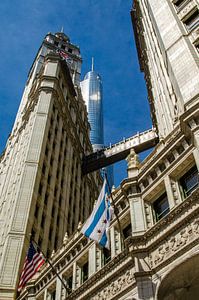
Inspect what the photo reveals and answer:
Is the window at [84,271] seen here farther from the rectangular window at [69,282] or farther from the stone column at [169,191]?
the stone column at [169,191]

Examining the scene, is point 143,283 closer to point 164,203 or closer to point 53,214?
point 164,203

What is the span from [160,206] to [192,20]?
1917 centimetres

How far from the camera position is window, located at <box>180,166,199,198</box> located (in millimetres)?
22281

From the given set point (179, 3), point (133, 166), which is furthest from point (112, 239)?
point (179, 3)

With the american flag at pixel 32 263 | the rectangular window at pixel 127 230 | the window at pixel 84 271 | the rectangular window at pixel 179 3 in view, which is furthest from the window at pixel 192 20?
the american flag at pixel 32 263

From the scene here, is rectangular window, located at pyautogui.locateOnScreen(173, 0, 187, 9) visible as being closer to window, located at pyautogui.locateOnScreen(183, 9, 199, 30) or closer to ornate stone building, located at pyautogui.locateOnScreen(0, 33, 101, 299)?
window, located at pyautogui.locateOnScreen(183, 9, 199, 30)

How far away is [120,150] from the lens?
75750 millimetres

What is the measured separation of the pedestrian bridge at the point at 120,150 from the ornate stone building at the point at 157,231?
39.5 meters

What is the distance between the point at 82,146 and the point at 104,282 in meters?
60.9

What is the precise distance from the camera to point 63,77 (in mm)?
81125

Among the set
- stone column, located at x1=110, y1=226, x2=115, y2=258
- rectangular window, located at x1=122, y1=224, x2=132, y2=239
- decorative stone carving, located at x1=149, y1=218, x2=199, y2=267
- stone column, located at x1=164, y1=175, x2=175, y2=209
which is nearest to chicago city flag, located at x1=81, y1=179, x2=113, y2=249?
stone column, located at x1=110, y1=226, x2=115, y2=258

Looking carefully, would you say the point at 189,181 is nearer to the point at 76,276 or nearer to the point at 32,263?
the point at 76,276

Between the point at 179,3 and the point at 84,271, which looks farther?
the point at 179,3

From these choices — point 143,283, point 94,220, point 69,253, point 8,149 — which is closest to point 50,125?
point 8,149
